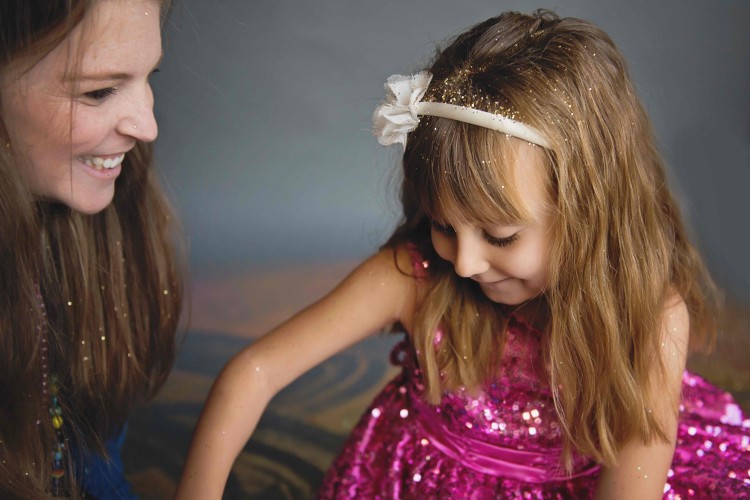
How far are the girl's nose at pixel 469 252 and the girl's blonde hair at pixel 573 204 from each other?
0.03 metres

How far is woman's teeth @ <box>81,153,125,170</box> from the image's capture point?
3.69ft

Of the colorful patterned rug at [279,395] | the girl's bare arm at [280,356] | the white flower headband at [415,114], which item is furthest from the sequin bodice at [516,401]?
the colorful patterned rug at [279,395]

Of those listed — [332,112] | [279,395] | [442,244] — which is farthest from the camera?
[332,112]

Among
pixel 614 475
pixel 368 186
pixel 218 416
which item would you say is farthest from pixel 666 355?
pixel 368 186

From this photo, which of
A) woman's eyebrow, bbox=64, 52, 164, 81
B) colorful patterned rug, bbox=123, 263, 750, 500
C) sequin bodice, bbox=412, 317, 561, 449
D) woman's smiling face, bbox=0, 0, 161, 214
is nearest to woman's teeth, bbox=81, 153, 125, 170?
woman's smiling face, bbox=0, 0, 161, 214

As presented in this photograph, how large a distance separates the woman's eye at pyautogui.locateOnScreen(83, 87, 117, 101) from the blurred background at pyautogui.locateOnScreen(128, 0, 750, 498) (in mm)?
721

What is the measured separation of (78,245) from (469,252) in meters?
0.59

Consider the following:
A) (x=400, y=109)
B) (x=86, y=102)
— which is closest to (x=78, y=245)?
(x=86, y=102)

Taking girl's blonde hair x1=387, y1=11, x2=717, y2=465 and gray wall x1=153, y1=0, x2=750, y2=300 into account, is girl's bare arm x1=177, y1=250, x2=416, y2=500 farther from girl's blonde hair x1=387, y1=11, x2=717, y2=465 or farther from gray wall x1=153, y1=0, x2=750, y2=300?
gray wall x1=153, y1=0, x2=750, y2=300

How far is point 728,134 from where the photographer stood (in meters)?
2.03

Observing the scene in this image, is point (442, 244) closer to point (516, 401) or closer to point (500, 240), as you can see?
point (500, 240)

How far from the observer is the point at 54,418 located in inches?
47.4

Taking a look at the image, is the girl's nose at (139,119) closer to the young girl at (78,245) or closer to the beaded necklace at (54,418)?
the young girl at (78,245)

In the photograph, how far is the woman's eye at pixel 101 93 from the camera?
1.06m
